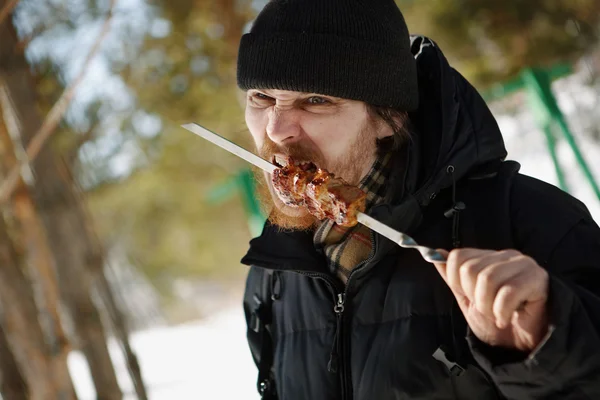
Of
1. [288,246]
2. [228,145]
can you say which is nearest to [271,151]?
[228,145]

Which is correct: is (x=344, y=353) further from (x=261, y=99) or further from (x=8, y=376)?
(x=8, y=376)

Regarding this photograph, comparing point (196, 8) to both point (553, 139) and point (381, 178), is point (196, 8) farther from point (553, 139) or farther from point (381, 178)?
point (381, 178)

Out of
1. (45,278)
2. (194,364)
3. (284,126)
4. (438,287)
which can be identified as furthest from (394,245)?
(194,364)

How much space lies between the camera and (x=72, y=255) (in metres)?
4.48

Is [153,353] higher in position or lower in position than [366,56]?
lower

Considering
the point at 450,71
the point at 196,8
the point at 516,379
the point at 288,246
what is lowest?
the point at 516,379

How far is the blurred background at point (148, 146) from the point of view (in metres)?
4.38

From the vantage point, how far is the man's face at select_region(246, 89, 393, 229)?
194 cm

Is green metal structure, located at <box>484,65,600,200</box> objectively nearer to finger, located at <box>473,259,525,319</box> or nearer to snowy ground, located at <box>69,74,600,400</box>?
snowy ground, located at <box>69,74,600,400</box>

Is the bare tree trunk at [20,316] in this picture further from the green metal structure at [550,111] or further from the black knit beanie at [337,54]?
the black knit beanie at [337,54]

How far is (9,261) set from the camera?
477 centimetres

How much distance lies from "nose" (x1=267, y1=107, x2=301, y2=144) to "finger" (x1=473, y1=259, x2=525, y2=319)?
81 cm

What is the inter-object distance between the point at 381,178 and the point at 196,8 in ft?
23.4

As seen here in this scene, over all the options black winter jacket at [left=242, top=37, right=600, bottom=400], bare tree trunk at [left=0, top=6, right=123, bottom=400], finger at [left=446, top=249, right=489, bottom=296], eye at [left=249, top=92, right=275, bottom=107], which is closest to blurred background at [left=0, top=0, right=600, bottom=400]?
bare tree trunk at [left=0, top=6, right=123, bottom=400]
